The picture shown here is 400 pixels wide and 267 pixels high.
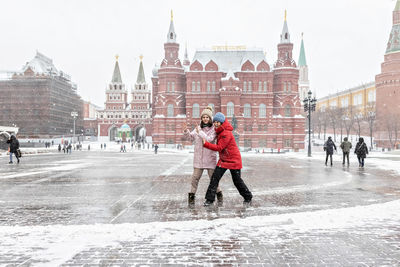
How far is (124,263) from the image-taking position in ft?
13.2

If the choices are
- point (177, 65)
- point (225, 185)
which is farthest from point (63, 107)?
point (225, 185)

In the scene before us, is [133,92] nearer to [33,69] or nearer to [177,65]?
[33,69]

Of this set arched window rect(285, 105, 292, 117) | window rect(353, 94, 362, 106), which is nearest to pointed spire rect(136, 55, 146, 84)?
arched window rect(285, 105, 292, 117)

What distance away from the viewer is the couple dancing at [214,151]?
7.26m

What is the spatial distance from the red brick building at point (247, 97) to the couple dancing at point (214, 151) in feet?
169

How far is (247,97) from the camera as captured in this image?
60344 mm

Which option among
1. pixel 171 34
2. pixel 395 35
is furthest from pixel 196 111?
pixel 395 35

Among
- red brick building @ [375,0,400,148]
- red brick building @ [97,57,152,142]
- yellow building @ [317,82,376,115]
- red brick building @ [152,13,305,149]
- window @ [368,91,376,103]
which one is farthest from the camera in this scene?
red brick building @ [97,57,152,142]

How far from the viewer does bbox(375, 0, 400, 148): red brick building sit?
71.1 meters

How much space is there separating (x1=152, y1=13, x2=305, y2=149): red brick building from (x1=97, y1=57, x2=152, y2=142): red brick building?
31.0 meters

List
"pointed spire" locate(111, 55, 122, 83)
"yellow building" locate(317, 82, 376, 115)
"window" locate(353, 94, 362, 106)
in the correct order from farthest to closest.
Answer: "window" locate(353, 94, 362, 106) → "pointed spire" locate(111, 55, 122, 83) → "yellow building" locate(317, 82, 376, 115)

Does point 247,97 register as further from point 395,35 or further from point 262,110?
point 395,35

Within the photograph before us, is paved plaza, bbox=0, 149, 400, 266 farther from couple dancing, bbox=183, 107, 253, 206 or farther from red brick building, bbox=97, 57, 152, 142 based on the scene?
red brick building, bbox=97, 57, 152, 142

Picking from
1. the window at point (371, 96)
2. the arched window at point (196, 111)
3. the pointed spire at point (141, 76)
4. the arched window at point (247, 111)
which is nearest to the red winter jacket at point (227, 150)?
the arched window at point (196, 111)
